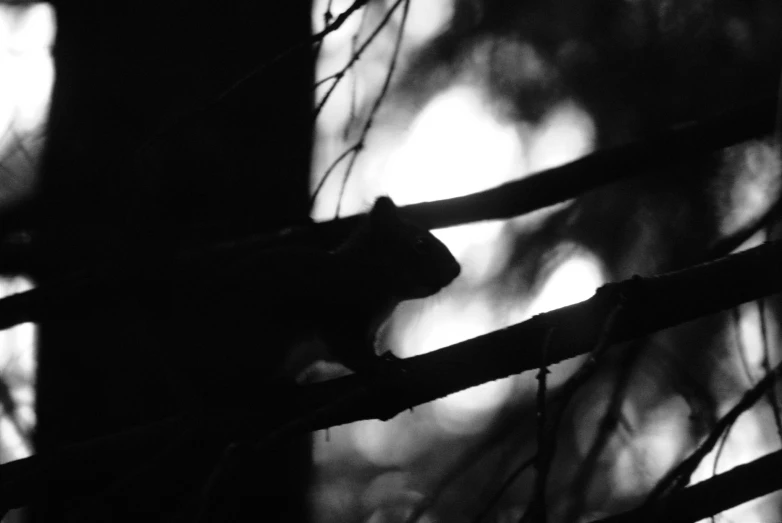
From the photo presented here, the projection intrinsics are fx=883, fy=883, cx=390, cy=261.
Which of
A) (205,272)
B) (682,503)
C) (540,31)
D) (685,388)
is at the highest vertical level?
(540,31)

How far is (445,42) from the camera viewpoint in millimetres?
4973

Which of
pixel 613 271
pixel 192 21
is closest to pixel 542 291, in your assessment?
pixel 613 271

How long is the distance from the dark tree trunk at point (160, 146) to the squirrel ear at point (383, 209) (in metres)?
0.41

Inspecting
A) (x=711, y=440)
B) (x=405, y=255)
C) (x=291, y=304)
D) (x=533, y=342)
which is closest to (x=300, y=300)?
(x=291, y=304)

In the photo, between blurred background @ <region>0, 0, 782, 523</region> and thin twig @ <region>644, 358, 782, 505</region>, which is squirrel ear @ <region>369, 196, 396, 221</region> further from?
thin twig @ <region>644, 358, 782, 505</region>

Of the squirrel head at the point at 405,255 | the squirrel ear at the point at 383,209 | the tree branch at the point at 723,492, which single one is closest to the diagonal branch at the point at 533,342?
the tree branch at the point at 723,492

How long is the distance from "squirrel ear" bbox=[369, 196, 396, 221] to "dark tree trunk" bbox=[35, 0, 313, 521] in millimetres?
409

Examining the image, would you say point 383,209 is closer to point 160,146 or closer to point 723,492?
point 160,146

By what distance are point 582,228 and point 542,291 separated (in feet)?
1.77

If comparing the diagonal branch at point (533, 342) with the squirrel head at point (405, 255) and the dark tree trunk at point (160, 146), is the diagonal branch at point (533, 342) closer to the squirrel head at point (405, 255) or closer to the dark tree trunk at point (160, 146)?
the dark tree trunk at point (160, 146)

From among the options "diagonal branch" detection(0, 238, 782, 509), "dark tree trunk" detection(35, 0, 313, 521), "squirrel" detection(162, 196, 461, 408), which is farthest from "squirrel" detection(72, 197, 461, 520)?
"diagonal branch" detection(0, 238, 782, 509)

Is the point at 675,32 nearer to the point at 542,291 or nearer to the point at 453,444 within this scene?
the point at 542,291

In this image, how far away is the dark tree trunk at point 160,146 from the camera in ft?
9.47

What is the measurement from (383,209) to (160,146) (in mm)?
929
